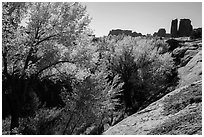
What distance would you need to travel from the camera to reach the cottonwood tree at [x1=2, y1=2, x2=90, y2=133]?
15.0m

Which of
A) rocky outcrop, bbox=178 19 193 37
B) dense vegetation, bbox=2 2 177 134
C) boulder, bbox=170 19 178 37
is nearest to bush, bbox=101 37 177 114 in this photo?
dense vegetation, bbox=2 2 177 134

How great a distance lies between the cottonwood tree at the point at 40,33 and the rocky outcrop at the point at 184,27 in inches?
4361

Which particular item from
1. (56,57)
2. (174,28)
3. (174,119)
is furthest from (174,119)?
(174,28)

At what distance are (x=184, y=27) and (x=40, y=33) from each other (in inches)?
4557

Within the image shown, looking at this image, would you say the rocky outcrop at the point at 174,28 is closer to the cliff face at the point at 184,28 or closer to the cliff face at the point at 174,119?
the cliff face at the point at 184,28

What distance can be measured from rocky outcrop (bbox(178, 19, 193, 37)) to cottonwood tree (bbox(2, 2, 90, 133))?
111 meters

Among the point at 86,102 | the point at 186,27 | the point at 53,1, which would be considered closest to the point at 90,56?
the point at 86,102

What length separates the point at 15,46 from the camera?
47.5 feet

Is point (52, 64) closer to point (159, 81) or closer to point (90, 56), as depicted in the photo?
point (90, 56)

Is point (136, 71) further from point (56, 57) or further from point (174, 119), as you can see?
point (174, 119)

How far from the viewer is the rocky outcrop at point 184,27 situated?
118125 mm

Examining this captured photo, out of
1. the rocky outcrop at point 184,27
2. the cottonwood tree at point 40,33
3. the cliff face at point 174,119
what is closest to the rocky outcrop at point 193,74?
the cliff face at point 174,119

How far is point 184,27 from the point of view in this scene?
119938 mm

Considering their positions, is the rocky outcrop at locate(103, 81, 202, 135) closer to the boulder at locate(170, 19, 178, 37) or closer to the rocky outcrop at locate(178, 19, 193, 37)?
the rocky outcrop at locate(178, 19, 193, 37)
